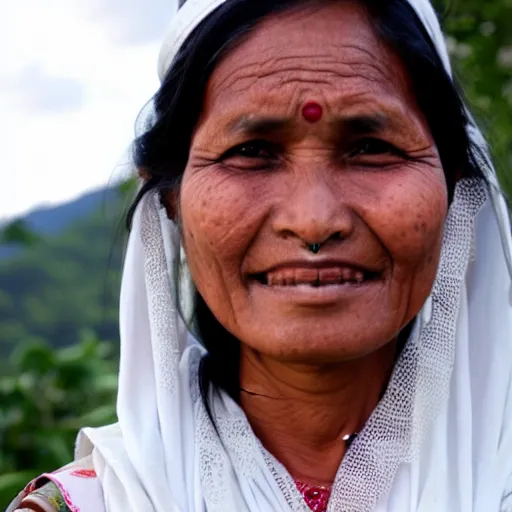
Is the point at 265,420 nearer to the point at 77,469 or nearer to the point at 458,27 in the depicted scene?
the point at 77,469

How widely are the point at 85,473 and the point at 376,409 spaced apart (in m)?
0.59

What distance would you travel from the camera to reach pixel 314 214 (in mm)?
2150

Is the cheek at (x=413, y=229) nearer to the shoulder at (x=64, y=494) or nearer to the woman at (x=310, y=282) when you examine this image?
the woman at (x=310, y=282)

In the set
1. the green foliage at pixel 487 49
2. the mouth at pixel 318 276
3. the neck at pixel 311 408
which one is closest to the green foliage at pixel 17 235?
the green foliage at pixel 487 49

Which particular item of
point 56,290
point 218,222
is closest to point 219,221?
point 218,222

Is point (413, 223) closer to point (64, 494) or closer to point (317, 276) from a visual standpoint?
point (317, 276)

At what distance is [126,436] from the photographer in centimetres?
235

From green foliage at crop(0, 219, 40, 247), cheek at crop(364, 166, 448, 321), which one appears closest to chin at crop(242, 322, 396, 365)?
cheek at crop(364, 166, 448, 321)

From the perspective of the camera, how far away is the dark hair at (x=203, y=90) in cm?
229

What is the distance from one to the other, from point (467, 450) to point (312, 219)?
0.60 meters

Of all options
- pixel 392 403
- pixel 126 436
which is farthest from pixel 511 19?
pixel 126 436

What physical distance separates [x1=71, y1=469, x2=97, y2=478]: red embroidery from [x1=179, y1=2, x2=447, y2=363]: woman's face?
40cm

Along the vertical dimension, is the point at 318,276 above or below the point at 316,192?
below

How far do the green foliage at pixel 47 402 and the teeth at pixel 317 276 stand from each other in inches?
65.0
